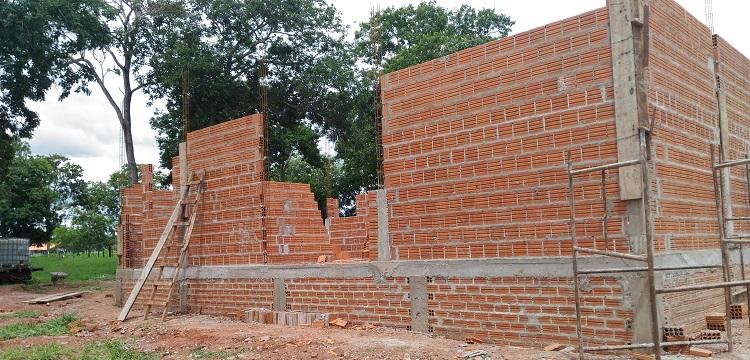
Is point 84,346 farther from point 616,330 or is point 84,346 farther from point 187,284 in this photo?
point 616,330

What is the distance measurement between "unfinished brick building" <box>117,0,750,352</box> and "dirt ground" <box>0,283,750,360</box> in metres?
0.33

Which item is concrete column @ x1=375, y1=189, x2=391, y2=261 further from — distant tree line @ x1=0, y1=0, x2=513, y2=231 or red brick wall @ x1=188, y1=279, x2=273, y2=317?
distant tree line @ x1=0, y1=0, x2=513, y2=231

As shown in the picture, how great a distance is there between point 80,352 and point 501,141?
6040 millimetres

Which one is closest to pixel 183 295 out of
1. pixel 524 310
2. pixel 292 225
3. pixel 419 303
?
pixel 292 225

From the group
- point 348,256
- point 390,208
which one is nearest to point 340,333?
point 390,208

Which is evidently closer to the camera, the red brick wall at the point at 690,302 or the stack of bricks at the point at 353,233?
the red brick wall at the point at 690,302

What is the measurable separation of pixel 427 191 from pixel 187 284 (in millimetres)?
5738

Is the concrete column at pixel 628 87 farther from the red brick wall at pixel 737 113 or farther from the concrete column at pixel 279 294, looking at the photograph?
the concrete column at pixel 279 294

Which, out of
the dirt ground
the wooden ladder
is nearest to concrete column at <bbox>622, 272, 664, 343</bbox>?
the dirt ground

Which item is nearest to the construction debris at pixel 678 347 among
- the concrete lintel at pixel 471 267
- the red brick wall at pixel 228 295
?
the concrete lintel at pixel 471 267

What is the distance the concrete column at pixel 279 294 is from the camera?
29.5 feet

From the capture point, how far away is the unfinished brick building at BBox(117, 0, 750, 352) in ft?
18.6

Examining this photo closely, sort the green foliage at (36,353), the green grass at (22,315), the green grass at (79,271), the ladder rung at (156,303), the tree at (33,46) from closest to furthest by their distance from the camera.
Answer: the green foliage at (36,353)
the ladder rung at (156,303)
the green grass at (22,315)
the tree at (33,46)
the green grass at (79,271)

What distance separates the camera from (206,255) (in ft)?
34.5
